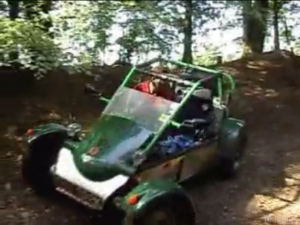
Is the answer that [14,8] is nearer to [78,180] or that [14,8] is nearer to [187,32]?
[187,32]

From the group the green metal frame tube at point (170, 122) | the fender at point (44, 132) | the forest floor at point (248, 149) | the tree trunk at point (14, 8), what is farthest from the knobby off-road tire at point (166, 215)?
the tree trunk at point (14, 8)

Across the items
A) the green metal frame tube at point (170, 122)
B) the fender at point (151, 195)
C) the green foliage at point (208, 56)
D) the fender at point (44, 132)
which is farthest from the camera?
the green foliage at point (208, 56)

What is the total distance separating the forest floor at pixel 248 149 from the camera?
16.5 feet

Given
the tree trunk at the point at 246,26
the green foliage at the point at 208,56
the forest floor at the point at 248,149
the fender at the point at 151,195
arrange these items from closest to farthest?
the fender at the point at 151,195, the forest floor at the point at 248,149, the tree trunk at the point at 246,26, the green foliage at the point at 208,56

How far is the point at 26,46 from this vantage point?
5.91 m

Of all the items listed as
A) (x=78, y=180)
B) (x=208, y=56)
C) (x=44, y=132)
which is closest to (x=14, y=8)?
(x=44, y=132)

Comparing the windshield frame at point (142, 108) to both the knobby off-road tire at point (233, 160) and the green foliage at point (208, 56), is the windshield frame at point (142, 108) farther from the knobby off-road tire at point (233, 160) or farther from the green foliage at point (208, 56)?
the green foliage at point (208, 56)

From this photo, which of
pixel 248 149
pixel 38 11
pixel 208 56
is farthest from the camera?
pixel 208 56

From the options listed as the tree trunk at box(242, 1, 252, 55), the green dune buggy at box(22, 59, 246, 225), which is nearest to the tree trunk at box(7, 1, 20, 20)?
the green dune buggy at box(22, 59, 246, 225)

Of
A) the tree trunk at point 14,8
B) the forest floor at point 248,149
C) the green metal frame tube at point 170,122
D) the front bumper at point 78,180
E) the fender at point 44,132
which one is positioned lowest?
the forest floor at point 248,149

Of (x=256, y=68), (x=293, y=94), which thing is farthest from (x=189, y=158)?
(x=256, y=68)

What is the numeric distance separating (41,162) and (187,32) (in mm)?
4745

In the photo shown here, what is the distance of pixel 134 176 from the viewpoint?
15.2 ft

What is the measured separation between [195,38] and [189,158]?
4724 millimetres
